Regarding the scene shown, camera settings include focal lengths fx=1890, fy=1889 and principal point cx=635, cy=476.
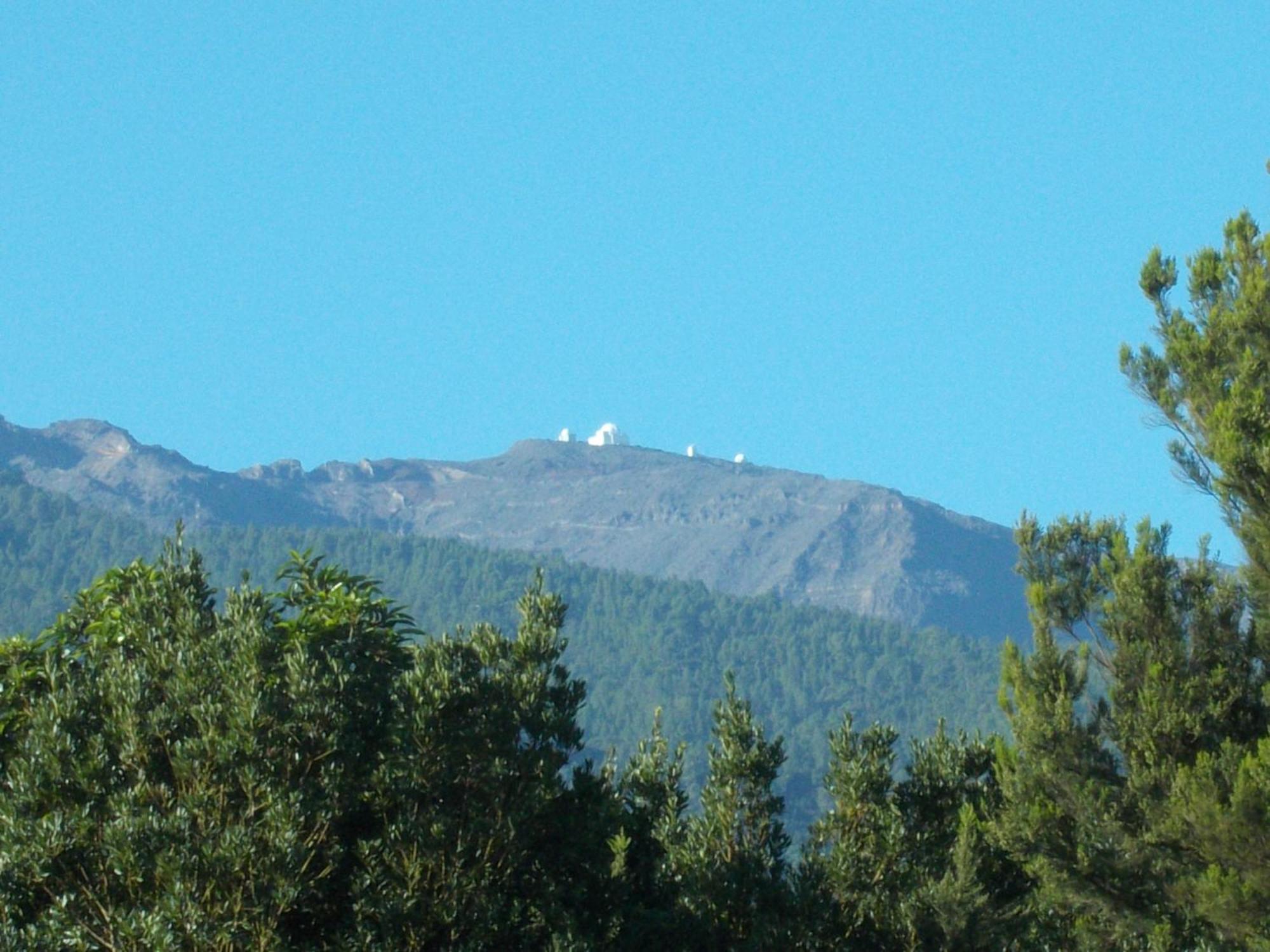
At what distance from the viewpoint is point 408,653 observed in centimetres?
Result: 1512

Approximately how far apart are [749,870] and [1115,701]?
4035 mm

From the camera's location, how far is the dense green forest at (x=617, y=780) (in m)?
13.2

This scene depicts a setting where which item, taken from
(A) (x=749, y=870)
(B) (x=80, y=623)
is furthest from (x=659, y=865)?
(B) (x=80, y=623)

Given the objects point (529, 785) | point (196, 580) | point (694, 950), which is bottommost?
point (694, 950)

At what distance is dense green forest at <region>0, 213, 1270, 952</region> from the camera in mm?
13188

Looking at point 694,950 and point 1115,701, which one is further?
point 1115,701

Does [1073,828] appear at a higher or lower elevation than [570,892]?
higher

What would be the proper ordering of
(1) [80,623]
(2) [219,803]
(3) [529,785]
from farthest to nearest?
(1) [80,623], (3) [529,785], (2) [219,803]

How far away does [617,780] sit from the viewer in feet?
66.1

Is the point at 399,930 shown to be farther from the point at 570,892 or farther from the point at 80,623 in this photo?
the point at 80,623

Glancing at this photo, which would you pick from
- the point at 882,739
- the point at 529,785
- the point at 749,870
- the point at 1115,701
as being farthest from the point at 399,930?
the point at 1115,701

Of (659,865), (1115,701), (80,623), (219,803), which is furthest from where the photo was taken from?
(1115,701)

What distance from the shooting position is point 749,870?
1709 cm

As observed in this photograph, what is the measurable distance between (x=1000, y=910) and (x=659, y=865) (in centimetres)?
342
